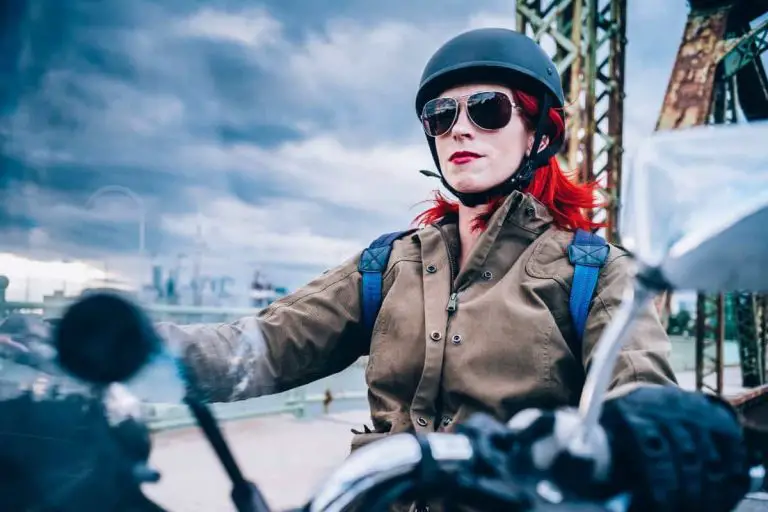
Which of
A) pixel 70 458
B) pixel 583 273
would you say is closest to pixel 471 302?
pixel 583 273

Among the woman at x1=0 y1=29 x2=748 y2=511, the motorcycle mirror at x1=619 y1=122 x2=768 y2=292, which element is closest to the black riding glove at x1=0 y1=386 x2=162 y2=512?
the woman at x1=0 y1=29 x2=748 y2=511

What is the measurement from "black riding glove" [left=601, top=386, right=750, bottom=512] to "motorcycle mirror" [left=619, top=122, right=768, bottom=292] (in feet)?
0.50

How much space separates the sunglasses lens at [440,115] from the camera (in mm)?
1307

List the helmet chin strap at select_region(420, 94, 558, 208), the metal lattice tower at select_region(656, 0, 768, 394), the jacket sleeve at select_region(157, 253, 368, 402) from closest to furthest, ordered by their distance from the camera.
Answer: the jacket sleeve at select_region(157, 253, 368, 402) < the helmet chin strap at select_region(420, 94, 558, 208) < the metal lattice tower at select_region(656, 0, 768, 394)

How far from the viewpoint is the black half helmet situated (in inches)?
→ 55.4

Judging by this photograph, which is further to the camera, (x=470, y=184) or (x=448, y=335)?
(x=470, y=184)

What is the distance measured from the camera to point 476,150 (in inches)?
52.3

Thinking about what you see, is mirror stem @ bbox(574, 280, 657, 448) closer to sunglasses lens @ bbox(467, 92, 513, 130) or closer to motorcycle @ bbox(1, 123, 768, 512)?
motorcycle @ bbox(1, 123, 768, 512)

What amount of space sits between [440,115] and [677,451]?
2.99 feet

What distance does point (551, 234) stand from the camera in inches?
53.2

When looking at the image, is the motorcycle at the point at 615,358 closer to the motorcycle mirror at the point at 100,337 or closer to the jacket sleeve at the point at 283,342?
the motorcycle mirror at the point at 100,337

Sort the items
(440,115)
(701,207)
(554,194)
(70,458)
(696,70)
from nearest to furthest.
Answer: (701,207) → (70,458) → (440,115) → (554,194) → (696,70)

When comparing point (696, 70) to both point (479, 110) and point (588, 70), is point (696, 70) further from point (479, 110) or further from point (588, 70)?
point (479, 110)

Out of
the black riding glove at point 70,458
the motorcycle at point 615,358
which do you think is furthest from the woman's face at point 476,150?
the black riding glove at point 70,458
